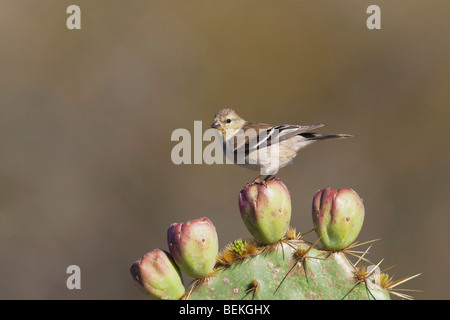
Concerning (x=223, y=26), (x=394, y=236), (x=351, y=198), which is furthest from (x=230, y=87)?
(x=351, y=198)

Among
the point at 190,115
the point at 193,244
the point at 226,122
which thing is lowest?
the point at 193,244

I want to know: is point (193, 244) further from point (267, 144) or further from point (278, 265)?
point (267, 144)

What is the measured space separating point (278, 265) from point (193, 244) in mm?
438

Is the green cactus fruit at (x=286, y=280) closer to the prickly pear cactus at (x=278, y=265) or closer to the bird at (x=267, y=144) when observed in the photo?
the prickly pear cactus at (x=278, y=265)

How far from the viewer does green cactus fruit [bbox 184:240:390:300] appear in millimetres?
2941

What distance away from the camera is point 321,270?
2.99m

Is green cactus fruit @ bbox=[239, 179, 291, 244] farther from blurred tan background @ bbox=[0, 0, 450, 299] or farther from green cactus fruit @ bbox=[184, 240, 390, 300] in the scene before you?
blurred tan background @ bbox=[0, 0, 450, 299]

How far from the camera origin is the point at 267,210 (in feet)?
9.59

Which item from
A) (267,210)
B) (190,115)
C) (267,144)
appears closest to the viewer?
(267,210)

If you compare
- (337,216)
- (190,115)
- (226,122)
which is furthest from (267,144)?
(190,115)

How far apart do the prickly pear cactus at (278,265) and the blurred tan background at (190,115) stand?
565 cm

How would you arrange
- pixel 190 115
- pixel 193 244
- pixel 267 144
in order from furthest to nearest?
pixel 190 115
pixel 267 144
pixel 193 244

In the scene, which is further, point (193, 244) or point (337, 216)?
point (337, 216)

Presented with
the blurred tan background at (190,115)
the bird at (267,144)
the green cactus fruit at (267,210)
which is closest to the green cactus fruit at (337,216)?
the green cactus fruit at (267,210)
